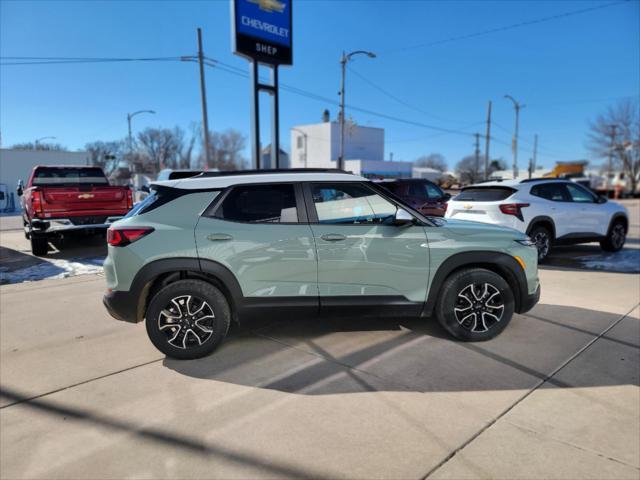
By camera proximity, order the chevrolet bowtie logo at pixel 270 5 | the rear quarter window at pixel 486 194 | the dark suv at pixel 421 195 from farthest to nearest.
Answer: the chevrolet bowtie logo at pixel 270 5 → the dark suv at pixel 421 195 → the rear quarter window at pixel 486 194

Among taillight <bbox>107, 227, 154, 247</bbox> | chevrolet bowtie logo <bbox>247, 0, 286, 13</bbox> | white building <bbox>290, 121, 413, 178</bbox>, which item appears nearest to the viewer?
taillight <bbox>107, 227, 154, 247</bbox>

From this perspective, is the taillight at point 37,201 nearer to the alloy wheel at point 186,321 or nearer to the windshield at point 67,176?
the windshield at point 67,176

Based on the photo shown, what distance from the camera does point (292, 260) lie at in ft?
12.7

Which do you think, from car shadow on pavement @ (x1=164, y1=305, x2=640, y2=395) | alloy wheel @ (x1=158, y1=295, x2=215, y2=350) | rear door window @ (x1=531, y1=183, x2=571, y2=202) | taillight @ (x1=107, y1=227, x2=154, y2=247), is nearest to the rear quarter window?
rear door window @ (x1=531, y1=183, x2=571, y2=202)

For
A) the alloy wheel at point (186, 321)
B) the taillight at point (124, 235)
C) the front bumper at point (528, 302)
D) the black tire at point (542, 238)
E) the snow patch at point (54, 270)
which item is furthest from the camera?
the black tire at point (542, 238)

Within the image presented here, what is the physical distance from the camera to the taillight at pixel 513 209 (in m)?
7.99

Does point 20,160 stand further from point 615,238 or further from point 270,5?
point 615,238

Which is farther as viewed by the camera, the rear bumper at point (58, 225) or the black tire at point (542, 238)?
the rear bumper at point (58, 225)

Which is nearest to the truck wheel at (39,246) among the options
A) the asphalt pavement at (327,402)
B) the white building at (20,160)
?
the asphalt pavement at (327,402)

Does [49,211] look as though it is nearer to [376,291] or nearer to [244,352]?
[244,352]

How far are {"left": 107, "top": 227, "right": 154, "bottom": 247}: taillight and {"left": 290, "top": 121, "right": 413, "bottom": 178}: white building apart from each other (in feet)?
183

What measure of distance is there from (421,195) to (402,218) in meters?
8.31

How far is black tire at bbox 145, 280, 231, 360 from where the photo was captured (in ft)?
12.4

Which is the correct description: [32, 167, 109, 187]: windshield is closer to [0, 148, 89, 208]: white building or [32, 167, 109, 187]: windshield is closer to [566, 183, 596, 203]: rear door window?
[566, 183, 596, 203]: rear door window
